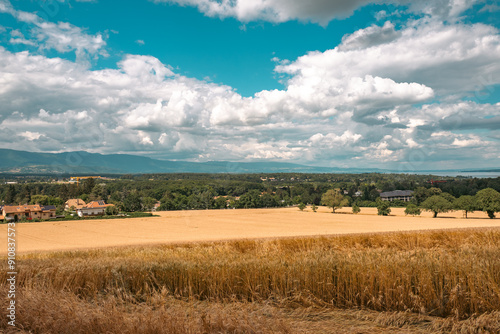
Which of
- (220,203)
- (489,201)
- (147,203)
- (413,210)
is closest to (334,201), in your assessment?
(413,210)

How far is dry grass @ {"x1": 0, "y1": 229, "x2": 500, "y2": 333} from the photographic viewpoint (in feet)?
13.7

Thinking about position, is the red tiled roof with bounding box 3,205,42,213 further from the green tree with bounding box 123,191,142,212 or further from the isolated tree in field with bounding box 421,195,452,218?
the isolated tree in field with bounding box 421,195,452,218

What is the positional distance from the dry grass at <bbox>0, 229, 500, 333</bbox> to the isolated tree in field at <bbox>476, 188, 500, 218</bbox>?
69.0 metres

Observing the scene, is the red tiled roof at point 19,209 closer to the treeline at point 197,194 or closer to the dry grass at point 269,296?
the treeline at point 197,194

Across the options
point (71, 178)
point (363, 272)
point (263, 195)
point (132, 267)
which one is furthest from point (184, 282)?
point (71, 178)

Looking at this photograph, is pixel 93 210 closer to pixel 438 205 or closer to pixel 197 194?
pixel 197 194

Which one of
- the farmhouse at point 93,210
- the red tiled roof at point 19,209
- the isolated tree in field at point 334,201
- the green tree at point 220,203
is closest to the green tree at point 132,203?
the farmhouse at point 93,210

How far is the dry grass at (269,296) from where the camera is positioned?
417 centimetres

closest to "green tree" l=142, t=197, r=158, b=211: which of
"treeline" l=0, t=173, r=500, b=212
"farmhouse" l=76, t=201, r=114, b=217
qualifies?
"treeline" l=0, t=173, r=500, b=212

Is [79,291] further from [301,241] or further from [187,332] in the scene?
[301,241]

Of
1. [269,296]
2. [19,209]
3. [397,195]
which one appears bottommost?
[397,195]

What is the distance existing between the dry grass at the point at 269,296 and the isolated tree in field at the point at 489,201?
226 feet

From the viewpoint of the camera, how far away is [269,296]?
5508mm

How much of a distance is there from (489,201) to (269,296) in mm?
74595
